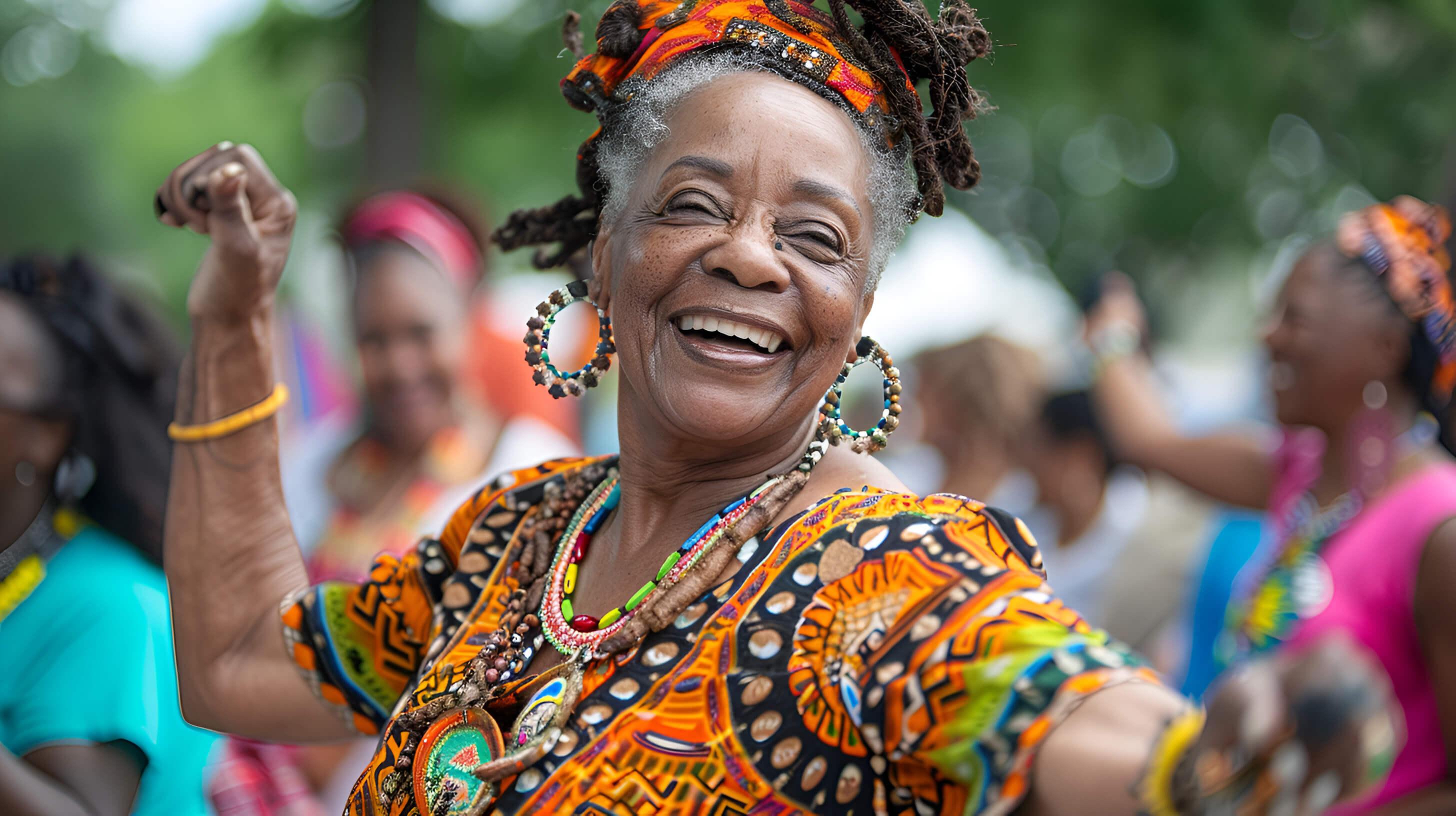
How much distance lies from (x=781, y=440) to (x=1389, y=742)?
1072 millimetres

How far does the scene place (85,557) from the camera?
118 inches

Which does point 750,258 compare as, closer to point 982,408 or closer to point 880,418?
point 880,418

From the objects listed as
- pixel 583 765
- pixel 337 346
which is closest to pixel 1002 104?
pixel 337 346

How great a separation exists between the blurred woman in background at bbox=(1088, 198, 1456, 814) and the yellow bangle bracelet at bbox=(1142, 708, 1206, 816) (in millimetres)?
1930

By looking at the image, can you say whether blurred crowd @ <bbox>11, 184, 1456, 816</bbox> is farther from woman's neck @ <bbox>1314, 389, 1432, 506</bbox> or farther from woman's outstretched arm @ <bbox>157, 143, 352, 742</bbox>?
woman's outstretched arm @ <bbox>157, 143, 352, 742</bbox>

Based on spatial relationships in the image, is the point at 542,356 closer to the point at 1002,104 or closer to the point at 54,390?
the point at 54,390

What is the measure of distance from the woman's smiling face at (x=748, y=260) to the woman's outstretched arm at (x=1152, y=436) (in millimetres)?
3063

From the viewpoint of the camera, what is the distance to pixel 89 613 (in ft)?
9.33

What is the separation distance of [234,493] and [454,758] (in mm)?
938

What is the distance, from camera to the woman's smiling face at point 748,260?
6.07 feet

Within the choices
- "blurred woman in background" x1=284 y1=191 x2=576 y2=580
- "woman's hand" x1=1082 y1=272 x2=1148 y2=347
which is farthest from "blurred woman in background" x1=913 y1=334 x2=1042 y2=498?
"blurred woman in background" x1=284 y1=191 x2=576 y2=580

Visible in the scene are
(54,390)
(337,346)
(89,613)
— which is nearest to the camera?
(89,613)

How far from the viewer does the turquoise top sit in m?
2.68

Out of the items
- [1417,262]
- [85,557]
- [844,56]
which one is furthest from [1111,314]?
[85,557]
